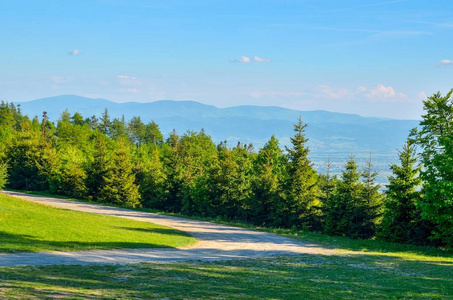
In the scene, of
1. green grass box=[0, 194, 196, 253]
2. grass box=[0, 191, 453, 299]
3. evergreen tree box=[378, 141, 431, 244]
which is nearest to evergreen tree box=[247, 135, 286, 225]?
green grass box=[0, 194, 196, 253]

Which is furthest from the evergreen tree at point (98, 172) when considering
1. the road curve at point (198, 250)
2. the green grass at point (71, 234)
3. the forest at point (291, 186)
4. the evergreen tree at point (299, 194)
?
the evergreen tree at point (299, 194)

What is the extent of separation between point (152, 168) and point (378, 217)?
3595 centimetres

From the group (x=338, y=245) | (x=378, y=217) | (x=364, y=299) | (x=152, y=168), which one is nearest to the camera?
(x=364, y=299)

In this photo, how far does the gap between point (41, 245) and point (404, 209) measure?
27.3m

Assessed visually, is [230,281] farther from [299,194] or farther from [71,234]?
[299,194]

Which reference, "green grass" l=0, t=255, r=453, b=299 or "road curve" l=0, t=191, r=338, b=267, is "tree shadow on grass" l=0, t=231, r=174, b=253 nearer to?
"road curve" l=0, t=191, r=338, b=267

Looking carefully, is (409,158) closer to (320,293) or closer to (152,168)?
(320,293)

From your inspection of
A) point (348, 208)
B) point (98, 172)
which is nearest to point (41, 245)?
point (348, 208)

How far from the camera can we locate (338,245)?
1215 inches

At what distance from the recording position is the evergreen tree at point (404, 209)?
107ft

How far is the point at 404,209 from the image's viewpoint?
33.0 meters

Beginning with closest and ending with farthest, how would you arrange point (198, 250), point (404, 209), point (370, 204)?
point (198, 250), point (404, 209), point (370, 204)

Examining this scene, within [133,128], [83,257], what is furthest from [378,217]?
[133,128]

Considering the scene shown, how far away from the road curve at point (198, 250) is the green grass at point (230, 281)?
2371mm
